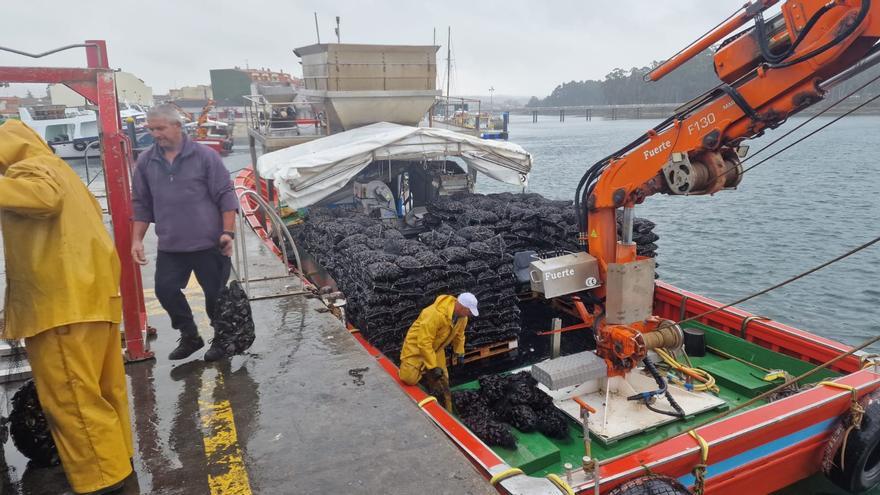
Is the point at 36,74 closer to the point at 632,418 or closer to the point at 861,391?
the point at 632,418

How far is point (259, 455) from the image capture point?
10.5ft

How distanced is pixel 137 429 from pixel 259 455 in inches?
34.3

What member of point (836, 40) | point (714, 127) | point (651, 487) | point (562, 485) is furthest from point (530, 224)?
point (562, 485)

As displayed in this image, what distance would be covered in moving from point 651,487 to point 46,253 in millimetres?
3800

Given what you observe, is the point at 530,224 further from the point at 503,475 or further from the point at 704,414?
the point at 503,475

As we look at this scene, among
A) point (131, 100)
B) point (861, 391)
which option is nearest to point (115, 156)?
point (861, 391)

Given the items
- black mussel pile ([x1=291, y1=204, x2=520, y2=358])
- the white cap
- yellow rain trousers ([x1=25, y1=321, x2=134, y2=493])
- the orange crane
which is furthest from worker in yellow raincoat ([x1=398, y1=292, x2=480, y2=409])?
yellow rain trousers ([x1=25, y1=321, x2=134, y2=493])

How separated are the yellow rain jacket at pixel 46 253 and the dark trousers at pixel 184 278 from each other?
150 cm

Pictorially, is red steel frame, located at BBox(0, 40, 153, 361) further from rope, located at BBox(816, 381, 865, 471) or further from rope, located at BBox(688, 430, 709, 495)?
rope, located at BBox(816, 381, 865, 471)

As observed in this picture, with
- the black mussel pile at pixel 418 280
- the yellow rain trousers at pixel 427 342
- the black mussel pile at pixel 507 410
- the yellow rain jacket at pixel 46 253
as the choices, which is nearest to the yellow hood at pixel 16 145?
the yellow rain jacket at pixel 46 253

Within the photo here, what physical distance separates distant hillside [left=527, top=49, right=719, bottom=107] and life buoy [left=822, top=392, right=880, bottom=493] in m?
69.8

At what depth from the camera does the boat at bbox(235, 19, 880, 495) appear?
4160mm

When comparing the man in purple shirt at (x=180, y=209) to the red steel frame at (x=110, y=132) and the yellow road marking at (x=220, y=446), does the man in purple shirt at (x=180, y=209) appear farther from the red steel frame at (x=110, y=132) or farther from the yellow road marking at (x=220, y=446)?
the yellow road marking at (x=220, y=446)

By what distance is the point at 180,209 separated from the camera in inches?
161
